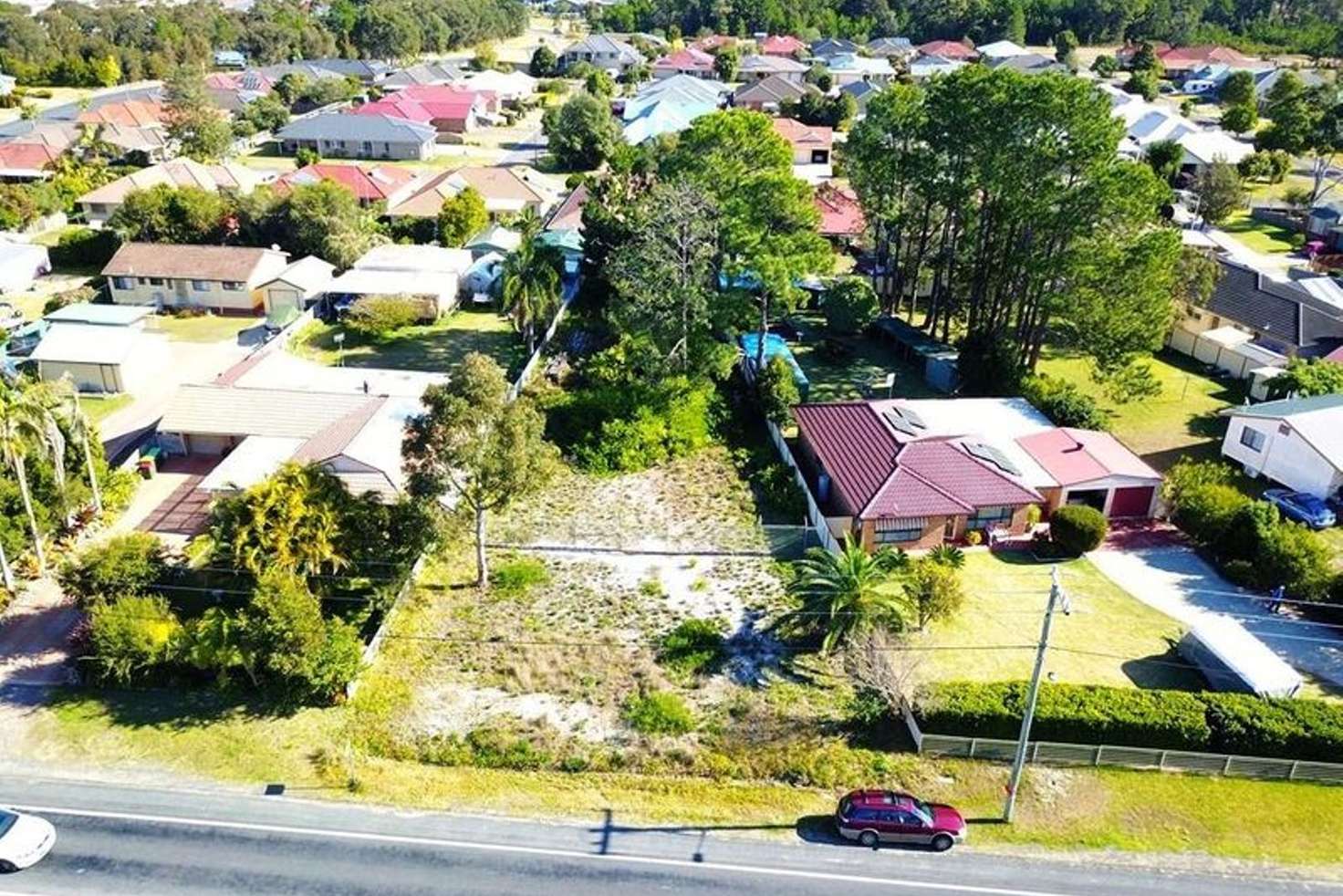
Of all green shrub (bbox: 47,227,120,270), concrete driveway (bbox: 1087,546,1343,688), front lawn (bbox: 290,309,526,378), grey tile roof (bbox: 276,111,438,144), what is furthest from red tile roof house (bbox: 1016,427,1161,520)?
grey tile roof (bbox: 276,111,438,144)

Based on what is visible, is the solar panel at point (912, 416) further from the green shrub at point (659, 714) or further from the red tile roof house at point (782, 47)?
the red tile roof house at point (782, 47)

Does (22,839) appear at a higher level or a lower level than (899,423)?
lower

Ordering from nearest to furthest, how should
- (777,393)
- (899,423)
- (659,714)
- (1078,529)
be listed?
(659,714) < (1078,529) < (899,423) < (777,393)

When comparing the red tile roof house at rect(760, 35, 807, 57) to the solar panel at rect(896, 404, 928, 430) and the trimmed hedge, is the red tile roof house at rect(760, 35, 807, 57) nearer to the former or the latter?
the solar panel at rect(896, 404, 928, 430)

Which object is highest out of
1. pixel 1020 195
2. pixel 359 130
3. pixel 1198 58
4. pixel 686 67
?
pixel 1198 58

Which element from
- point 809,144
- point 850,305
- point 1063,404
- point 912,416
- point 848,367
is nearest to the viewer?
A: point 912,416

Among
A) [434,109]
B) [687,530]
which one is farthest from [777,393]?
[434,109]

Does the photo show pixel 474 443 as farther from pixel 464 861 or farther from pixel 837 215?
pixel 837 215

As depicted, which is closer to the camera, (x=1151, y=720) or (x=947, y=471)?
(x=1151, y=720)
